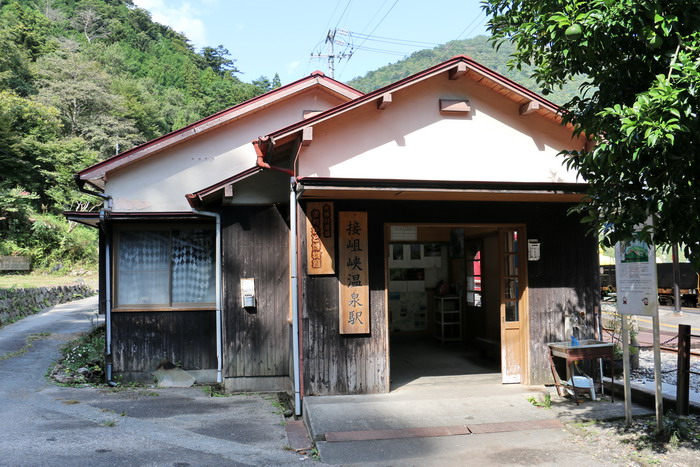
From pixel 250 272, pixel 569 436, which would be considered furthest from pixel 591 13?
pixel 250 272

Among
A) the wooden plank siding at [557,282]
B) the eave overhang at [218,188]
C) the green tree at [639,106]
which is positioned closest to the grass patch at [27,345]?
the eave overhang at [218,188]

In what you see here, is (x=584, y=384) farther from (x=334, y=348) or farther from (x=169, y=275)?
(x=169, y=275)

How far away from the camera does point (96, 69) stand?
40.6 metres

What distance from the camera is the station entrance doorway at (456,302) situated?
8719 millimetres

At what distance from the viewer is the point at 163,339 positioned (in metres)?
9.98

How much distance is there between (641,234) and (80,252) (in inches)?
1198

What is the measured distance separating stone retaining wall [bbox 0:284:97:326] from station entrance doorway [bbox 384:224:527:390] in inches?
450

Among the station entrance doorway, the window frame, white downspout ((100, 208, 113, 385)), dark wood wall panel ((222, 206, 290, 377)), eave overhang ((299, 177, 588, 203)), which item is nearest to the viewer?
eave overhang ((299, 177, 588, 203))

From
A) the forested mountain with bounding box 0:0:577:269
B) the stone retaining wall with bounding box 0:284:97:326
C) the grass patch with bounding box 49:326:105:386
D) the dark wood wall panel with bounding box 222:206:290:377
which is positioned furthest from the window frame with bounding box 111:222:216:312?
the forested mountain with bounding box 0:0:577:269

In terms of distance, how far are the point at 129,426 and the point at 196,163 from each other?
596 cm

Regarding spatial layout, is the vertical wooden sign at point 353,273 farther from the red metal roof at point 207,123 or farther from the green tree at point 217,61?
the green tree at point 217,61

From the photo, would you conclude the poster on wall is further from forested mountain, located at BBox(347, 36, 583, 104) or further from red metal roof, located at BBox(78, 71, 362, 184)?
forested mountain, located at BBox(347, 36, 583, 104)

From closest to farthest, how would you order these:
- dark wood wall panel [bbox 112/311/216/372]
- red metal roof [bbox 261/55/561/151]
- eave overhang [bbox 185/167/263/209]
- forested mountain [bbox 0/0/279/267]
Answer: red metal roof [bbox 261/55/561/151]
eave overhang [bbox 185/167/263/209]
dark wood wall panel [bbox 112/311/216/372]
forested mountain [bbox 0/0/279/267]

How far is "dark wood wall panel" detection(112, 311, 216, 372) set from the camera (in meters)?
9.92
